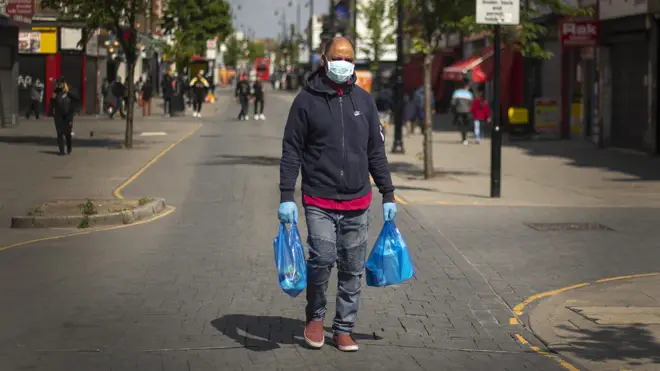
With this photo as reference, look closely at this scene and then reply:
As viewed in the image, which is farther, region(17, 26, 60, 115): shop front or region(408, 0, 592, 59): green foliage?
region(17, 26, 60, 115): shop front

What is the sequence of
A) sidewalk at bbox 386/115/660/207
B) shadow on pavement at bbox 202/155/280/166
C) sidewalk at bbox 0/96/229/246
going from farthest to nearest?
shadow on pavement at bbox 202/155/280/166
sidewalk at bbox 386/115/660/207
sidewalk at bbox 0/96/229/246

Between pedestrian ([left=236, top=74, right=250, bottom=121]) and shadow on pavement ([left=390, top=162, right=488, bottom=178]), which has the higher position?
pedestrian ([left=236, top=74, right=250, bottom=121])

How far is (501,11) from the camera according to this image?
19141 mm

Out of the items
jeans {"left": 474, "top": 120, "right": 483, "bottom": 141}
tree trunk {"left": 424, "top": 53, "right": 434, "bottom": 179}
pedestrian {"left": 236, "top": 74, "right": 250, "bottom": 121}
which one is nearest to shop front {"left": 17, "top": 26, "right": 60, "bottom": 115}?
pedestrian {"left": 236, "top": 74, "right": 250, "bottom": 121}

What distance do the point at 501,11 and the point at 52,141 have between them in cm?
1900

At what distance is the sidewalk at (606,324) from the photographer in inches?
316

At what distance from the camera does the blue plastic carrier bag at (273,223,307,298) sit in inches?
308

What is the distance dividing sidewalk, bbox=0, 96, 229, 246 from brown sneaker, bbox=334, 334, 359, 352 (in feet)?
22.1

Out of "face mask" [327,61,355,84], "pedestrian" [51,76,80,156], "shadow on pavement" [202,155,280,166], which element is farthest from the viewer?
"pedestrian" [51,76,80,156]

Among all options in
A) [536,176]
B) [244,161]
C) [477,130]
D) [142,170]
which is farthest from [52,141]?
[536,176]

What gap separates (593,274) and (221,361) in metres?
5.13

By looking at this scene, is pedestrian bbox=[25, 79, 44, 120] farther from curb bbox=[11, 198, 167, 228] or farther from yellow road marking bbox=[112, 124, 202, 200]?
curb bbox=[11, 198, 167, 228]

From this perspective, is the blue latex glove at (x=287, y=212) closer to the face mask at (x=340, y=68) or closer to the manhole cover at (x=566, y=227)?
the face mask at (x=340, y=68)

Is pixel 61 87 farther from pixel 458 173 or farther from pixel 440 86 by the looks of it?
pixel 440 86
